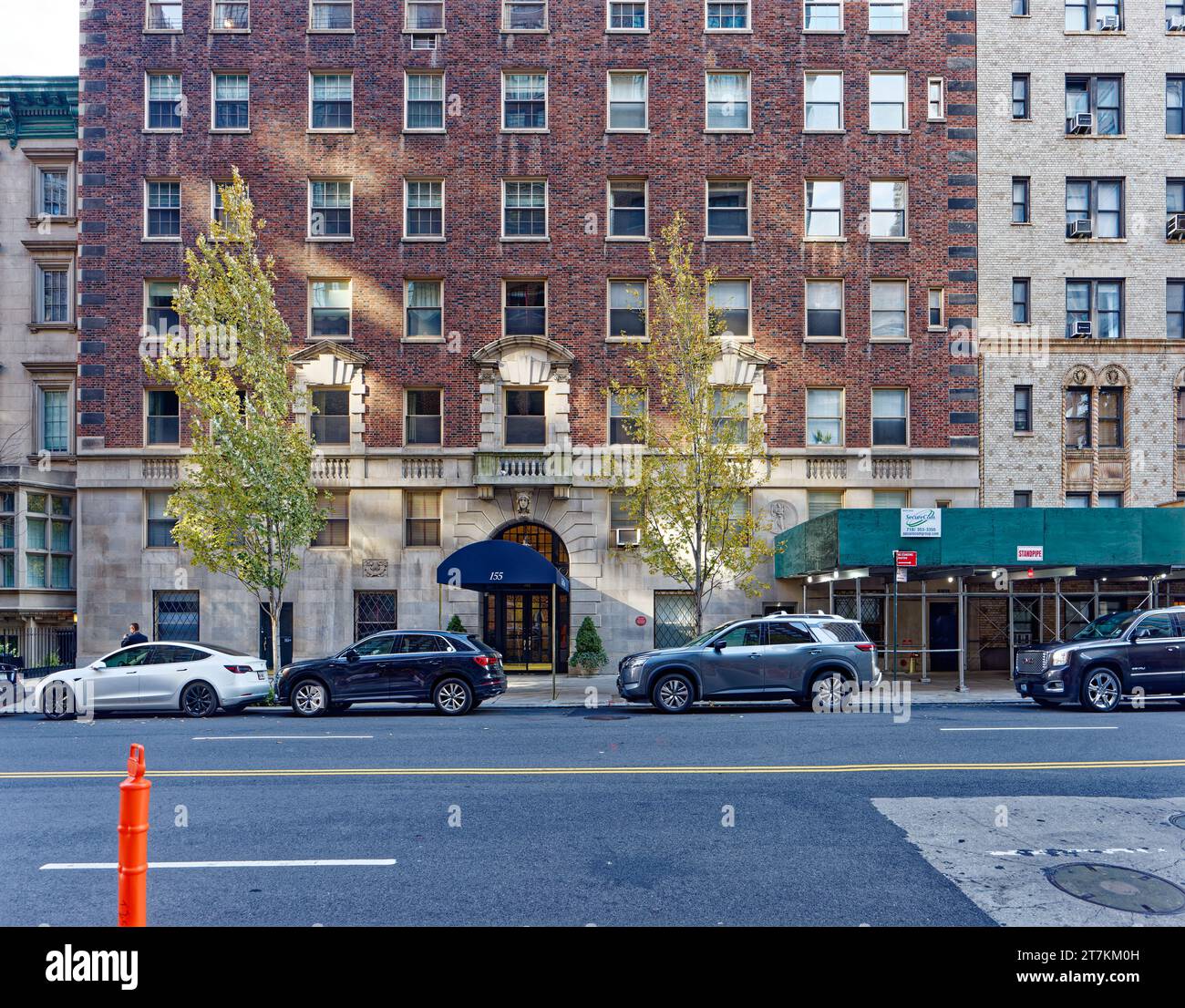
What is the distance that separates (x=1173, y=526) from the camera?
20.8 m

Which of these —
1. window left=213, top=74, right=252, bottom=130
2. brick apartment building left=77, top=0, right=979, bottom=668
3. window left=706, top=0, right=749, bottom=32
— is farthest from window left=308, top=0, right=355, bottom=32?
window left=706, top=0, right=749, bottom=32

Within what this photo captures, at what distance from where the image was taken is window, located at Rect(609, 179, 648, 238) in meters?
28.0

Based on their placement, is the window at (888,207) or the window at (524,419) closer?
the window at (524,419)

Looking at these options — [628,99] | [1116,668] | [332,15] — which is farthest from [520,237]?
[1116,668]

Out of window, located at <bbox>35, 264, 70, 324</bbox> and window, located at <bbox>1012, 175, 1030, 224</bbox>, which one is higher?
window, located at <bbox>1012, 175, 1030, 224</bbox>

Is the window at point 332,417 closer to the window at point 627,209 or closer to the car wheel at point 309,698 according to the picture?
the window at point 627,209

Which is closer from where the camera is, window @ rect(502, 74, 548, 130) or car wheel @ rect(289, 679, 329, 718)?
car wheel @ rect(289, 679, 329, 718)

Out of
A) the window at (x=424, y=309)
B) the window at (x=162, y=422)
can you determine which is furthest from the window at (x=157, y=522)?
the window at (x=424, y=309)

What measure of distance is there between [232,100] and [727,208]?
1535 cm

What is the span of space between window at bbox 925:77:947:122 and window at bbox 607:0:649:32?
8933mm

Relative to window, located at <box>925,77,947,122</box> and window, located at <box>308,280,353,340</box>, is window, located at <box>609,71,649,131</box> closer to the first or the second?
window, located at <box>925,77,947,122</box>

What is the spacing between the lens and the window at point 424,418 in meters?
27.7

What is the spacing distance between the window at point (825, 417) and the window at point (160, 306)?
19.2m

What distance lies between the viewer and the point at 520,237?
2789 centimetres
